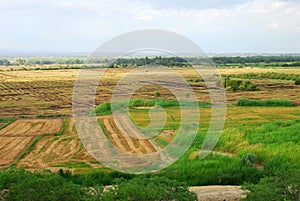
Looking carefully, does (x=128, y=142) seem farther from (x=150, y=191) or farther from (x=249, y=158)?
(x=150, y=191)

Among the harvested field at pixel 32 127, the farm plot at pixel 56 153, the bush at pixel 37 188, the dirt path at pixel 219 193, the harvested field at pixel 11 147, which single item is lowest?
the harvested field at pixel 11 147

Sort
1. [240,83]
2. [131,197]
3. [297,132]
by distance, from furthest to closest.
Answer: [240,83] → [297,132] → [131,197]

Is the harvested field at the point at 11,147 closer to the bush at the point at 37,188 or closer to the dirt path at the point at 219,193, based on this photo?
the bush at the point at 37,188

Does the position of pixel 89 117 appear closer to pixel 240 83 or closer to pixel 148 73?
pixel 240 83

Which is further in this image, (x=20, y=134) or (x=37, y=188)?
(x=20, y=134)

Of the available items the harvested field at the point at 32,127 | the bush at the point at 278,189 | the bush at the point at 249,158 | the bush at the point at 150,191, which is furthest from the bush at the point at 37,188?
the harvested field at the point at 32,127

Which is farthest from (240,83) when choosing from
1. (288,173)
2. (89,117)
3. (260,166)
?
(288,173)

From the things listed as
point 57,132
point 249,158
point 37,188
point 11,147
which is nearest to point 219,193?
point 249,158
